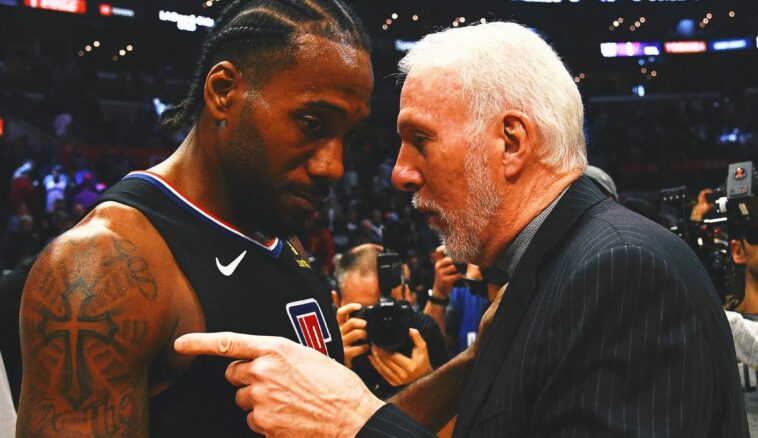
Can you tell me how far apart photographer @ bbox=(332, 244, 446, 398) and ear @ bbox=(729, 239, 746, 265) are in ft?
4.25

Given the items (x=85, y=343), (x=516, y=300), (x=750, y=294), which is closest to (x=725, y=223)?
(x=750, y=294)

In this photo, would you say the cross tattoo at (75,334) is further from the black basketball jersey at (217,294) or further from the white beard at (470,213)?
the white beard at (470,213)

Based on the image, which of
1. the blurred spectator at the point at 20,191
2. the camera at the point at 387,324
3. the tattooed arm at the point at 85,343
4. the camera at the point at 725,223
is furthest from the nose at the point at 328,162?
the blurred spectator at the point at 20,191

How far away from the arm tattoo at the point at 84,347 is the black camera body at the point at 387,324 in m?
1.19

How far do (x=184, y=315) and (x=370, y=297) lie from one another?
7.19 ft

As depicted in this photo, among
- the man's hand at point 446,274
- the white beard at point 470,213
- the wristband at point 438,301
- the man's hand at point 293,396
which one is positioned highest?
the white beard at point 470,213

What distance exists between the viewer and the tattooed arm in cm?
119

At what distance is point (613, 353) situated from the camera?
100cm

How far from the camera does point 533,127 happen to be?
1280 millimetres

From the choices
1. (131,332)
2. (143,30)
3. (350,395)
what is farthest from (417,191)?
(143,30)

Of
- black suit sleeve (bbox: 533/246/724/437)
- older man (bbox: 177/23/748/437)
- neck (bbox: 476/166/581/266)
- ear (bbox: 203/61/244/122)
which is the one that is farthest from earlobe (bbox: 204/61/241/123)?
black suit sleeve (bbox: 533/246/724/437)

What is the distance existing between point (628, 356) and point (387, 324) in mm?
1425

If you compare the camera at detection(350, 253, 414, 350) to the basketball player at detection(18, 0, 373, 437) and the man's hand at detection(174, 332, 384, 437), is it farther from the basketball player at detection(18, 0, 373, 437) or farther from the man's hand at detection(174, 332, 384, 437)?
the man's hand at detection(174, 332, 384, 437)

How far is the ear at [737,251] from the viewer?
9.24 feet
